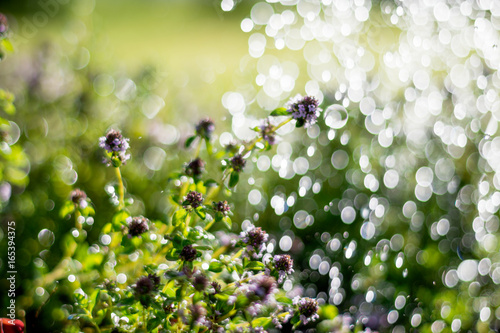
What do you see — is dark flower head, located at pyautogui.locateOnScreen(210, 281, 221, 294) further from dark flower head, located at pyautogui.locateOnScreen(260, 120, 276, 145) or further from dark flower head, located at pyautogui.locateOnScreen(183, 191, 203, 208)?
dark flower head, located at pyautogui.locateOnScreen(260, 120, 276, 145)

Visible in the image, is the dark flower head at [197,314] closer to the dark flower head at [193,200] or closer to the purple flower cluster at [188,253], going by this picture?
the purple flower cluster at [188,253]

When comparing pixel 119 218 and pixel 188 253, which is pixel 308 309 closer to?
pixel 188 253

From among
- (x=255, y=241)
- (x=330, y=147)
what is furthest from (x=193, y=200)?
Result: (x=330, y=147)

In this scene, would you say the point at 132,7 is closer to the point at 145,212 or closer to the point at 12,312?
the point at 145,212

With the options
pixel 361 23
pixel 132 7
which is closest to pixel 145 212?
pixel 361 23

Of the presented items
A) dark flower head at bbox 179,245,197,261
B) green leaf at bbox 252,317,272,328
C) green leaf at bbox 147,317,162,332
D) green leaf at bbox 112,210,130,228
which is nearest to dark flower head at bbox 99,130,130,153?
green leaf at bbox 112,210,130,228
